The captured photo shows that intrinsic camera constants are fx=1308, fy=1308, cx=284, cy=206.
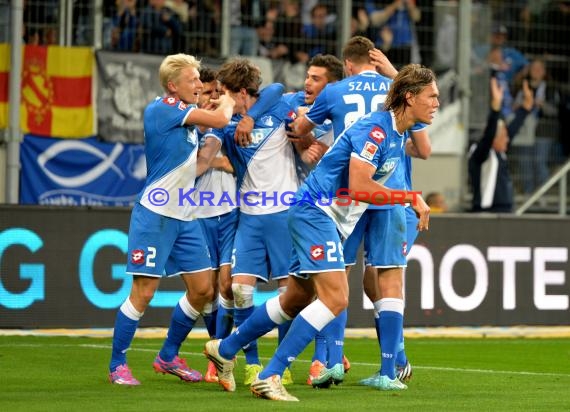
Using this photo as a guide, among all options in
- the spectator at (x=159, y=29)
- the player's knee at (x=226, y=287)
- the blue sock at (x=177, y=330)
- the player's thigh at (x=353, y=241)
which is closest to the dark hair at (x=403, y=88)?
the player's thigh at (x=353, y=241)

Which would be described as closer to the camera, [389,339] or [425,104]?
[425,104]

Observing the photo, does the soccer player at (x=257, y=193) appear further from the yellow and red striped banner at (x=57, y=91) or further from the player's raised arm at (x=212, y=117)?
the yellow and red striped banner at (x=57, y=91)

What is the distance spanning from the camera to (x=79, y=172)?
57.6 feet

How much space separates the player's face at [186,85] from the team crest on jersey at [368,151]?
177 cm

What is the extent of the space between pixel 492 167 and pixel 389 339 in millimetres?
10156

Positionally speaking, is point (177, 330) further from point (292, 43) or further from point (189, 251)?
point (292, 43)

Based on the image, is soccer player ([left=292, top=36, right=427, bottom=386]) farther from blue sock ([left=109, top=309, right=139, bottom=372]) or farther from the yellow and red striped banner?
the yellow and red striped banner

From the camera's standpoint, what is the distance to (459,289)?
51.9ft

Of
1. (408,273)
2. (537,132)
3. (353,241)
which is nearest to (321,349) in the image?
(353,241)

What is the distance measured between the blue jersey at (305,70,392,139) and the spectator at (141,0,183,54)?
27.7 feet

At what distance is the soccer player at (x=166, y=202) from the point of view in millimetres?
9250

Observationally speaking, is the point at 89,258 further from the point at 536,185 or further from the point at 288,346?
the point at 536,185

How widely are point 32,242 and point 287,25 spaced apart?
6.01 metres

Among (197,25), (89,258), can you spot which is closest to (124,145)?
(197,25)
